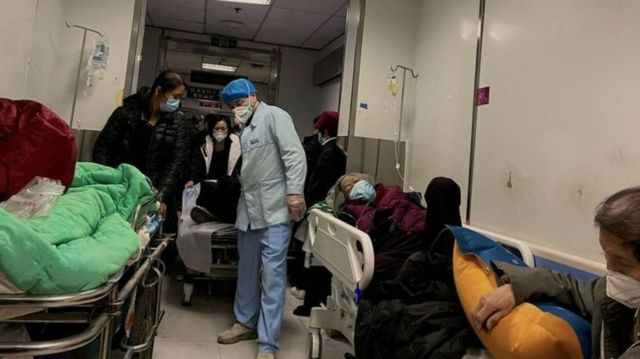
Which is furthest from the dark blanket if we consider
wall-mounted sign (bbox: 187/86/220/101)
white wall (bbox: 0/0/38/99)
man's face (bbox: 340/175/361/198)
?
wall-mounted sign (bbox: 187/86/220/101)

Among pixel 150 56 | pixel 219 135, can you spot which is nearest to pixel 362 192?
pixel 219 135

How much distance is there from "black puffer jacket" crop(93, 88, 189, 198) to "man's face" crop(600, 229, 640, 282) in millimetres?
2142

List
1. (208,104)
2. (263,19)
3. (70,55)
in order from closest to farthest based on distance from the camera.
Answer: (70,55) < (263,19) < (208,104)

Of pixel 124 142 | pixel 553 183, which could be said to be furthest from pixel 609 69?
pixel 124 142

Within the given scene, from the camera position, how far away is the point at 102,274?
3.01 ft

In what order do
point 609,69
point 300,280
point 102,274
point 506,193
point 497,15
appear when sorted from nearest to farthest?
point 102,274 → point 609,69 → point 506,193 → point 497,15 → point 300,280

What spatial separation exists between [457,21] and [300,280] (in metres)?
2.13

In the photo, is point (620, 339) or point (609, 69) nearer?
point (620, 339)

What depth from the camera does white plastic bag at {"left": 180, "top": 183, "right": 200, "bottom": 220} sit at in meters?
3.06

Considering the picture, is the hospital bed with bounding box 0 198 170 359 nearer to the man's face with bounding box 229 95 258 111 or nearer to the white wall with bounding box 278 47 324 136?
the man's face with bounding box 229 95 258 111

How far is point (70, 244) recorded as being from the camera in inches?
37.0

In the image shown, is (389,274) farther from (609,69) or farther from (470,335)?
(609,69)

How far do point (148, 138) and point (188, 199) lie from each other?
0.72 metres

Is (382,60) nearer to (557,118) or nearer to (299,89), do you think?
(557,118)
